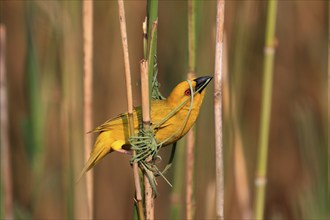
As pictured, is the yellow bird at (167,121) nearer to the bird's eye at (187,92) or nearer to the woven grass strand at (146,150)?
the bird's eye at (187,92)

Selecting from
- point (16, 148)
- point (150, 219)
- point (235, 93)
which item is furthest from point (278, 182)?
point (150, 219)

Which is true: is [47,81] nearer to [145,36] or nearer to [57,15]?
[57,15]

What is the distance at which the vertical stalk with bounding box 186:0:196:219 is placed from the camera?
1650 millimetres

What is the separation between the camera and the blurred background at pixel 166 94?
6.91 feet

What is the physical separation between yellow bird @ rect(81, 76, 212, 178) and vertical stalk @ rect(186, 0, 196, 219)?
4cm

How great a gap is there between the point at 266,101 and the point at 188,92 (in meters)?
0.25

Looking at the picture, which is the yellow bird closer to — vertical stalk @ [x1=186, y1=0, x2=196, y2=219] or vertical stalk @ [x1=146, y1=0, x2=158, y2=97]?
vertical stalk @ [x1=186, y1=0, x2=196, y2=219]

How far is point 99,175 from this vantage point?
2926 millimetres

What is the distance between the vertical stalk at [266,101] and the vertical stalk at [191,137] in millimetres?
198

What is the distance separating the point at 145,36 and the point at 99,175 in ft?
5.39

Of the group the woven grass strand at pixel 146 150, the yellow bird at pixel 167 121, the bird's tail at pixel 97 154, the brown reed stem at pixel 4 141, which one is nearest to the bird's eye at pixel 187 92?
the yellow bird at pixel 167 121

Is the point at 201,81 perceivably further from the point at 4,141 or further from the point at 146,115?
the point at 4,141

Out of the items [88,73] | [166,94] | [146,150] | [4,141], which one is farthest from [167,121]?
[166,94]

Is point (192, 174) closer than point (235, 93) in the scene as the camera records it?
Yes
